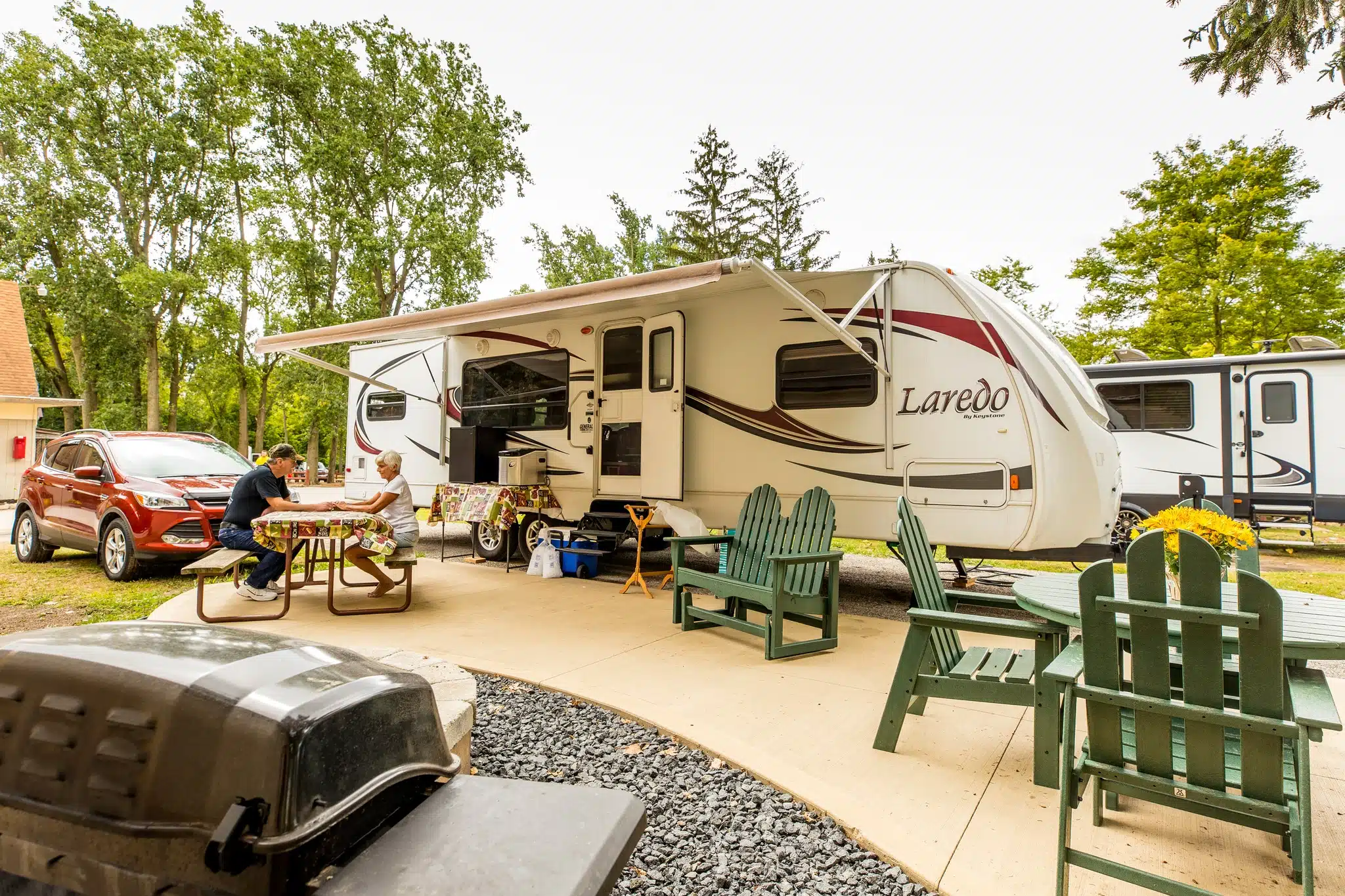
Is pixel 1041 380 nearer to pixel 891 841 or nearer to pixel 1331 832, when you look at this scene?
pixel 1331 832

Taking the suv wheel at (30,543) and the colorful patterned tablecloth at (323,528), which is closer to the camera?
the colorful patterned tablecloth at (323,528)

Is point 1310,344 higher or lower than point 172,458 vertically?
higher

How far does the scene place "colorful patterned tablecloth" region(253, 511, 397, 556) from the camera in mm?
5113

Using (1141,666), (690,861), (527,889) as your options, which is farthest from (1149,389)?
(527,889)

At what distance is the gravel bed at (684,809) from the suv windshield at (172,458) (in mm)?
5723

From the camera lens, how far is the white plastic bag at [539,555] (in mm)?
7164

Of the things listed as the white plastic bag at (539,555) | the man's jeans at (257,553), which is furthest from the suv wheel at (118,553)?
the white plastic bag at (539,555)

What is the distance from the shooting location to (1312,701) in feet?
6.01

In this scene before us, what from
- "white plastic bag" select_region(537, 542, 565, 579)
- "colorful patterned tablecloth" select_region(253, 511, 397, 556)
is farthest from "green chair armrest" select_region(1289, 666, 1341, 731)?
"white plastic bag" select_region(537, 542, 565, 579)

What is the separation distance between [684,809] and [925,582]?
4.82 ft

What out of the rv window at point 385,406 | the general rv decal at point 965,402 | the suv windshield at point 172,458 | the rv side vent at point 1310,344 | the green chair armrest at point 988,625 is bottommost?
the green chair armrest at point 988,625

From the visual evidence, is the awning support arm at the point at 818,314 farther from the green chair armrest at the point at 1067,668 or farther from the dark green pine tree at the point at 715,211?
the dark green pine tree at the point at 715,211

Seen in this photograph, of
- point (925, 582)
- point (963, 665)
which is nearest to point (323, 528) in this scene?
point (925, 582)

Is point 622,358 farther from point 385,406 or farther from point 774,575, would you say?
point 385,406
